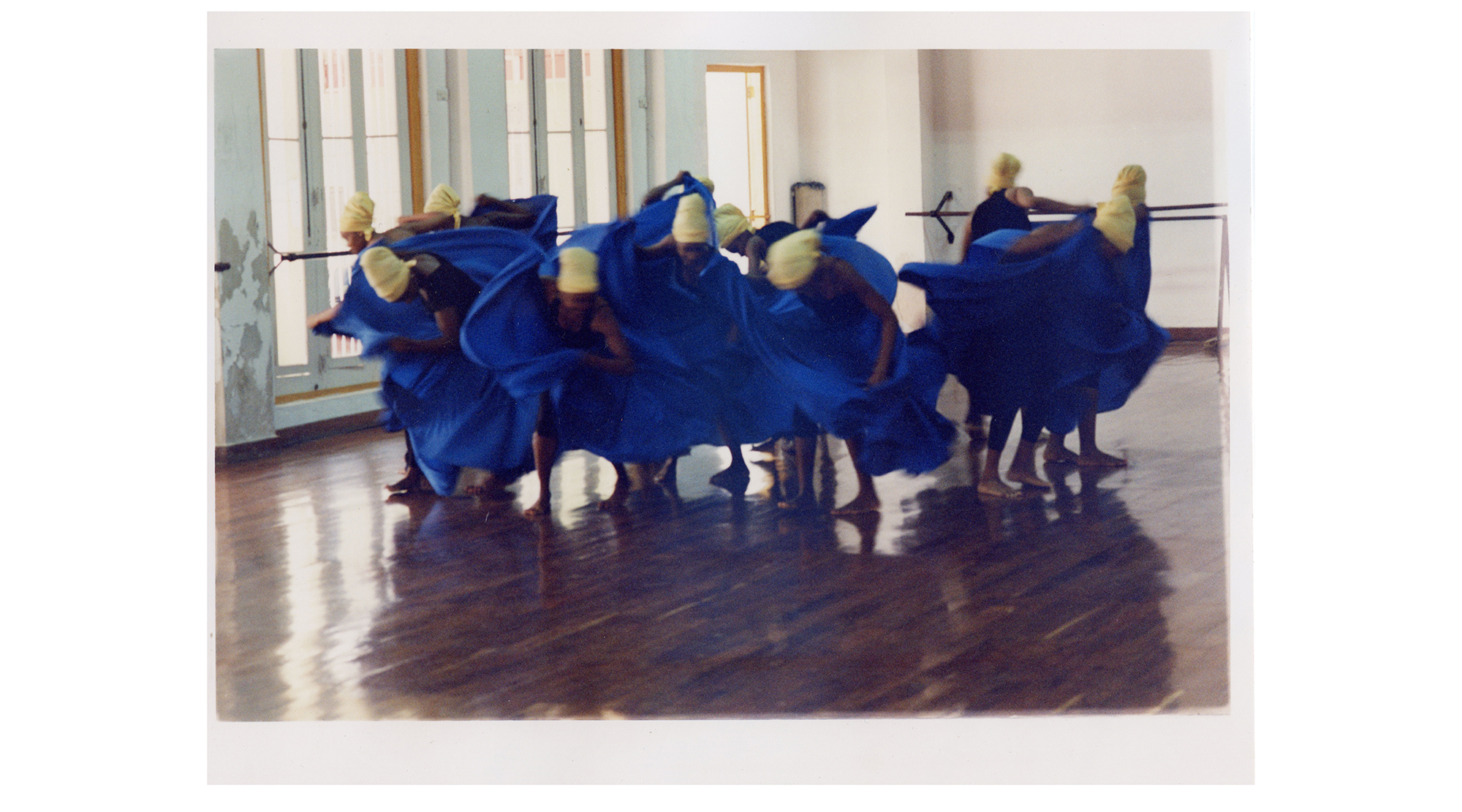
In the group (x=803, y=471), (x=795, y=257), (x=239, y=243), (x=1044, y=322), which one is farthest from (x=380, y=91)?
(x=1044, y=322)

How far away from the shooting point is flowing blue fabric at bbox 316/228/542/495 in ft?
12.0

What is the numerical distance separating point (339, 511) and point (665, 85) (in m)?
1.68

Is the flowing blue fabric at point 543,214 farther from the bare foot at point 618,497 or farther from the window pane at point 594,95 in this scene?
the bare foot at point 618,497

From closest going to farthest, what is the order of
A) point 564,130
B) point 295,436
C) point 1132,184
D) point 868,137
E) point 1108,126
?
point 1108,126
point 1132,184
point 868,137
point 564,130
point 295,436

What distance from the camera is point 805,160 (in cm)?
360

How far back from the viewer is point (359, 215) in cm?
361

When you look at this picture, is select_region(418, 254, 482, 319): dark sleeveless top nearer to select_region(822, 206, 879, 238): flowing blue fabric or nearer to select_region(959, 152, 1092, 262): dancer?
select_region(822, 206, 879, 238): flowing blue fabric

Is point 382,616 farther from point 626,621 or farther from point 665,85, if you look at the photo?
point 665,85

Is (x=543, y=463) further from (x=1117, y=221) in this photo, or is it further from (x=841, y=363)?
(x=1117, y=221)

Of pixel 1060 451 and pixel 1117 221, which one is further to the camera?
pixel 1060 451

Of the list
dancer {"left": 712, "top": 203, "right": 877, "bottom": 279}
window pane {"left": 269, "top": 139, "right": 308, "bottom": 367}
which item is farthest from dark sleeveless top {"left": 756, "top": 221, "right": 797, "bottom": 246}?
window pane {"left": 269, "top": 139, "right": 308, "bottom": 367}

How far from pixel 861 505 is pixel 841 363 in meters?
0.44

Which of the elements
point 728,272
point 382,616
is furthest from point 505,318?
point 382,616

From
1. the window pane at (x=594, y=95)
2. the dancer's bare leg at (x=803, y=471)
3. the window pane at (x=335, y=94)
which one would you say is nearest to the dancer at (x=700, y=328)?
the dancer's bare leg at (x=803, y=471)
